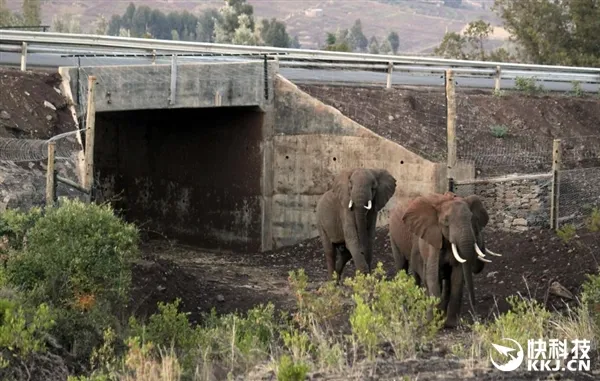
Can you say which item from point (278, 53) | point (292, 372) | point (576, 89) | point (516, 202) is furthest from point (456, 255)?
point (576, 89)

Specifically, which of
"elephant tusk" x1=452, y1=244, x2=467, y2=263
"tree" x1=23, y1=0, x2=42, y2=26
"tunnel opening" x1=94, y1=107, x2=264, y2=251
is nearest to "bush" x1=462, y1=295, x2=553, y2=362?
"elephant tusk" x1=452, y1=244, x2=467, y2=263

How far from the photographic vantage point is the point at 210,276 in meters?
24.0

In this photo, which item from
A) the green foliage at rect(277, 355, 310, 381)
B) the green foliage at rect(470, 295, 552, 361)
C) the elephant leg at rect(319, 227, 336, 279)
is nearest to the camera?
the green foliage at rect(277, 355, 310, 381)

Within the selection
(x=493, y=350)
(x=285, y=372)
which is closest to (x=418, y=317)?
(x=493, y=350)

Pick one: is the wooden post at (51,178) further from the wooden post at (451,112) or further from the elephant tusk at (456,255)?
the wooden post at (451,112)

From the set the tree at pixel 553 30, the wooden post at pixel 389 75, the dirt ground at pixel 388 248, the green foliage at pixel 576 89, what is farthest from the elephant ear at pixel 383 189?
the tree at pixel 553 30

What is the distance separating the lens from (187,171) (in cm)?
3109

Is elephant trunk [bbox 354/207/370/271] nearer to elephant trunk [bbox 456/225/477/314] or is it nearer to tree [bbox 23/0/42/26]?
elephant trunk [bbox 456/225/477/314]

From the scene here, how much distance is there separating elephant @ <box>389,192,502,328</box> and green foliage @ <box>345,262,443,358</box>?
1.77 m

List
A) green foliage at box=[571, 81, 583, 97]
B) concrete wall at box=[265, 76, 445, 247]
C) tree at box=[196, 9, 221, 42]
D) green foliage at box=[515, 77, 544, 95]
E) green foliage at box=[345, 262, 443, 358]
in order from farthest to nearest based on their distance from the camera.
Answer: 1. tree at box=[196, 9, 221, 42]
2. green foliage at box=[571, 81, 583, 97]
3. green foliage at box=[515, 77, 544, 95]
4. concrete wall at box=[265, 76, 445, 247]
5. green foliage at box=[345, 262, 443, 358]

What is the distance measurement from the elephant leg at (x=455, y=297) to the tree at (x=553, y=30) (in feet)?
89.8

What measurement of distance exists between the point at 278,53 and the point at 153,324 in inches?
608

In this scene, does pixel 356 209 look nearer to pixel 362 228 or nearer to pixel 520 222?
pixel 362 228

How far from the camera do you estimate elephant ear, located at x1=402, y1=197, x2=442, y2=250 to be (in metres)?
18.4
